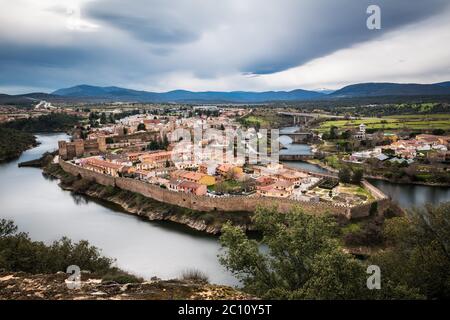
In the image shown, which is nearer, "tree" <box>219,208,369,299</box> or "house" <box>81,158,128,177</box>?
"tree" <box>219,208,369,299</box>

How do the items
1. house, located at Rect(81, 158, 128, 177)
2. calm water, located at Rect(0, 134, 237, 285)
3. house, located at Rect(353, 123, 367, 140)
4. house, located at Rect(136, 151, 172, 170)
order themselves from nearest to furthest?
1. calm water, located at Rect(0, 134, 237, 285)
2. house, located at Rect(81, 158, 128, 177)
3. house, located at Rect(136, 151, 172, 170)
4. house, located at Rect(353, 123, 367, 140)

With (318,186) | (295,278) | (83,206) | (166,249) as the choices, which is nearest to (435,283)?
(295,278)

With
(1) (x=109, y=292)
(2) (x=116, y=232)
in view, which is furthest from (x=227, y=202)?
(1) (x=109, y=292)

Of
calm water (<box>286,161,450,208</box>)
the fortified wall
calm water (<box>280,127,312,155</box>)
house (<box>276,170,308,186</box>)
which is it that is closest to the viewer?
the fortified wall

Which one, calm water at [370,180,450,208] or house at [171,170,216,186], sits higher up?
house at [171,170,216,186]

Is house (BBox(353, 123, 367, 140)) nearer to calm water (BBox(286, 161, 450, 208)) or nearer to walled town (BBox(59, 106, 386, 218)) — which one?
walled town (BBox(59, 106, 386, 218))

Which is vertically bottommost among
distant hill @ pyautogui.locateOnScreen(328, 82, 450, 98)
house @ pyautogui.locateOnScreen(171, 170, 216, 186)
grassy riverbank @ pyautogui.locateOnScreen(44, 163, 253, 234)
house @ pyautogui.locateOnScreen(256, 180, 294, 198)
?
grassy riverbank @ pyautogui.locateOnScreen(44, 163, 253, 234)

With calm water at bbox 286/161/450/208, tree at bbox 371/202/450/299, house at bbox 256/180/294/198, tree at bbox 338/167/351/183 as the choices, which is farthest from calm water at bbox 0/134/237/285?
calm water at bbox 286/161/450/208

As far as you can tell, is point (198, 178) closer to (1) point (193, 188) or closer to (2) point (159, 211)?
(1) point (193, 188)
